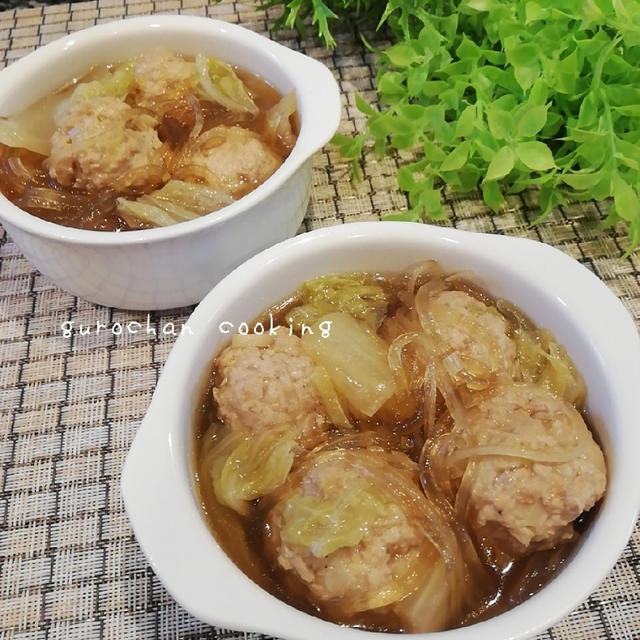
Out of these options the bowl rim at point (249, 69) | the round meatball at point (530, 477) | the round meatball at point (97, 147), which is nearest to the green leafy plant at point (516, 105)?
the bowl rim at point (249, 69)

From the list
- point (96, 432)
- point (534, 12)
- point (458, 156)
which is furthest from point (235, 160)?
point (534, 12)

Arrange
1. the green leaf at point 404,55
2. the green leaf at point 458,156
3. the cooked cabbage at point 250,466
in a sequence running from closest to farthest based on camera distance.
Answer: the cooked cabbage at point 250,466 → the green leaf at point 458,156 → the green leaf at point 404,55

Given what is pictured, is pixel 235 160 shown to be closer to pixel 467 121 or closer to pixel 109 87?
pixel 109 87

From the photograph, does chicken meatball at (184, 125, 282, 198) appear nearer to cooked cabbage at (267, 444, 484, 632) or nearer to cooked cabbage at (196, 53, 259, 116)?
cooked cabbage at (196, 53, 259, 116)

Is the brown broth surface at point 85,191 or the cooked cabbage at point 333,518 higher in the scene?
the brown broth surface at point 85,191

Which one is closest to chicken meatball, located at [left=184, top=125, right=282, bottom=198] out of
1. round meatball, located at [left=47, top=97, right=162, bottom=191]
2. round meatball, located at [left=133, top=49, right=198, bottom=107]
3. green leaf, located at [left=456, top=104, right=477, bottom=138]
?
round meatball, located at [left=47, top=97, right=162, bottom=191]

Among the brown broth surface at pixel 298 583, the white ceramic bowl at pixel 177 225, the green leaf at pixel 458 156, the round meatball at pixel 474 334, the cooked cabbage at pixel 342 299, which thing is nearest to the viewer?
the brown broth surface at pixel 298 583

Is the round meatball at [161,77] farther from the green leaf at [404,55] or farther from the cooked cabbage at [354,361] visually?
the cooked cabbage at [354,361]
